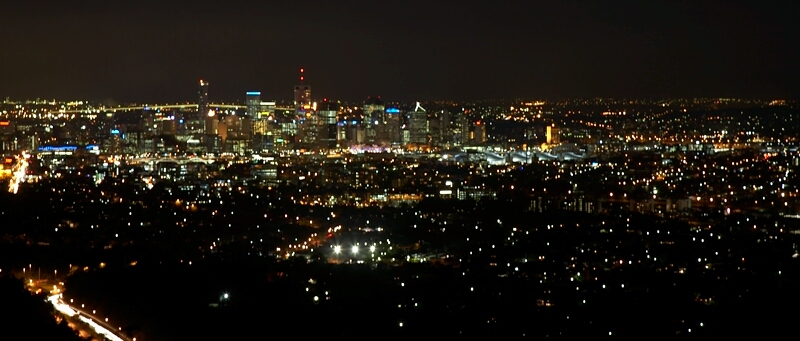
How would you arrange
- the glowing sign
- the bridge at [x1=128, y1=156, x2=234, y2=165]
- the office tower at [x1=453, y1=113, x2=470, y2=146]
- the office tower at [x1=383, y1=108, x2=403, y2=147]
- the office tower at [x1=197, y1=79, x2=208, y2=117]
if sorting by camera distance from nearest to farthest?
the bridge at [x1=128, y1=156, x2=234, y2=165], the glowing sign, the office tower at [x1=453, y1=113, x2=470, y2=146], the office tower at [x1=383, y1=108, x2=403, y2=147], the office tower at [x1=197, y1=79, x2=208, y2=117]

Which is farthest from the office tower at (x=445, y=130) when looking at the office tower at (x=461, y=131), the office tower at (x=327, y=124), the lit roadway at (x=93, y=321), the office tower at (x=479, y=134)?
the lit roadway at (x=93, y=321)

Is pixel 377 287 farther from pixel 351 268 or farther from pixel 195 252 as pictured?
pixel 195 252

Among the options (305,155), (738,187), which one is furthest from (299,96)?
(738,187)

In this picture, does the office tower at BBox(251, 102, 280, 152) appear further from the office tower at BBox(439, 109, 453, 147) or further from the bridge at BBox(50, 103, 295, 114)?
the office tower at BBox(439, 109, 453, 147)

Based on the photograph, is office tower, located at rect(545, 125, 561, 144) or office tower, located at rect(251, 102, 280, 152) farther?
office tower, located at rect(545, 125, 561, 144)

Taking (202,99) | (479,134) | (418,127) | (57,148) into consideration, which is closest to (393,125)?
(418,127)

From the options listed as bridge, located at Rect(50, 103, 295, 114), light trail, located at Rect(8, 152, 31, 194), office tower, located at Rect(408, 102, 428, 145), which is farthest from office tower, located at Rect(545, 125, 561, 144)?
light trail, located at Rect(8, 152, 31, 194)
